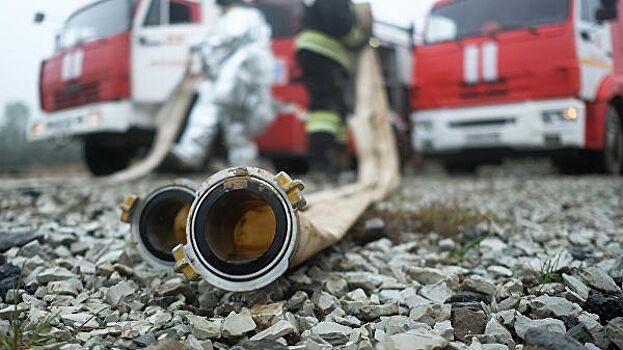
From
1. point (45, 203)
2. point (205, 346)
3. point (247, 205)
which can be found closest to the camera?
point (205, 346)

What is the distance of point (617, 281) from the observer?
5.49 feet

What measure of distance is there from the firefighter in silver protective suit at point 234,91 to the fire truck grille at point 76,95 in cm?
105

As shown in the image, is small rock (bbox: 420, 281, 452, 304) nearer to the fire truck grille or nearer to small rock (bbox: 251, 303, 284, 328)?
small rock (bbox: 251, 303, 284, 328)

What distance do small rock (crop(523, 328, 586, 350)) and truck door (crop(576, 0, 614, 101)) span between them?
482 cm

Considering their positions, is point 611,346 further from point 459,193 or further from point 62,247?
point 459,193

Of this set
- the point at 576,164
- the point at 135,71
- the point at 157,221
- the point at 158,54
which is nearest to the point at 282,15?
the point at 158,54

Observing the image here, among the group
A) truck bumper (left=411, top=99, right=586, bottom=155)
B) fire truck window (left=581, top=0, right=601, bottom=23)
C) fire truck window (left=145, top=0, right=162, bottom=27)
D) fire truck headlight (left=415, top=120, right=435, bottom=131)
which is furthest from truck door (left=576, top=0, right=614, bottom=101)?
fire truck window (left=145, top=0, right=162, bottom=27)

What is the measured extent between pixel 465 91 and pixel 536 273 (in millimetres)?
4516

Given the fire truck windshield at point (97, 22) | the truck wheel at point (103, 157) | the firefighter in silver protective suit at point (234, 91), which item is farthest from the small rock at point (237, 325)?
the truck wheel at point (103, 157)

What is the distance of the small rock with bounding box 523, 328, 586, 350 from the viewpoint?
3.69 ft

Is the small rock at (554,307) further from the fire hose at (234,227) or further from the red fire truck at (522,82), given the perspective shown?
the red fire truck at (522,82)

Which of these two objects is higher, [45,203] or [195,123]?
[195,123]

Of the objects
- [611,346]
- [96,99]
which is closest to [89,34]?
[96,99]

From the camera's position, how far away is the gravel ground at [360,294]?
125 centimetres
